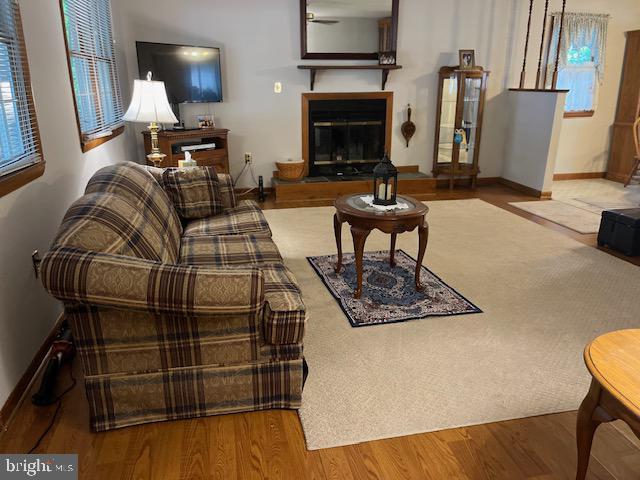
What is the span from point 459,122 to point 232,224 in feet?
12.6

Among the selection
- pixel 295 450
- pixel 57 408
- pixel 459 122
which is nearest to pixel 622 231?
pixel 459 122

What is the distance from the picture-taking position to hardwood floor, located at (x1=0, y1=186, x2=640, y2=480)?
5.50 ft

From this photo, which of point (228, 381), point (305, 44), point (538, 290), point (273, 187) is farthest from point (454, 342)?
point (305, 44)

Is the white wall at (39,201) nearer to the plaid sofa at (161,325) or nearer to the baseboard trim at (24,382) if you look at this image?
the baseboard trim at (24,382)

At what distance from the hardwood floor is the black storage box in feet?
7.56

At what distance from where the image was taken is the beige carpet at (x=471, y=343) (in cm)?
198

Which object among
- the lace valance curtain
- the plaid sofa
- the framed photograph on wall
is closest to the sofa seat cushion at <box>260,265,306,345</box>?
the plaid sofa

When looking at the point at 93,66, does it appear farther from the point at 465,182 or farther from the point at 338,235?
the point at 465,182

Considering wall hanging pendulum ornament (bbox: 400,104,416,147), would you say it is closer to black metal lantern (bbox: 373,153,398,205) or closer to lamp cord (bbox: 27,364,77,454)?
black metal lantern (bbox: 373,153,398,205)

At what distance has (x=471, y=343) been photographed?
2494 millimetres

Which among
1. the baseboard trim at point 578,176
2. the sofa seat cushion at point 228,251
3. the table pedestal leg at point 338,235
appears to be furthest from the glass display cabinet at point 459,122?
the sofa seat cushion at point 228,251

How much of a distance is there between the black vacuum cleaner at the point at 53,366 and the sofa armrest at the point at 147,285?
677mm

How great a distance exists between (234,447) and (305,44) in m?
4.69

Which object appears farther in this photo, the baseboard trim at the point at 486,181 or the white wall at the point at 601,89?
the baseboard trim at the point at 486,181
